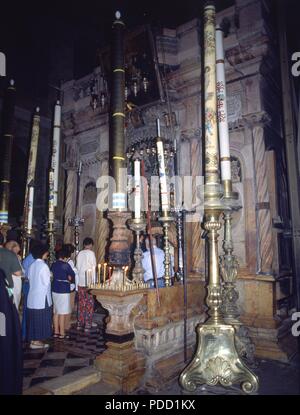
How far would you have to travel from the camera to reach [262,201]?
5.72 metres

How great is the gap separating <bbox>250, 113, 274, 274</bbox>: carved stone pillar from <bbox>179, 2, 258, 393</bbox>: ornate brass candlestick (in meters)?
2.32

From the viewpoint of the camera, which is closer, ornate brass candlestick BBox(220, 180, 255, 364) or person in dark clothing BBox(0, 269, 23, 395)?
person in dark clothing BBox(0, 269, 23, 395)

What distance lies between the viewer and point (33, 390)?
3283mm

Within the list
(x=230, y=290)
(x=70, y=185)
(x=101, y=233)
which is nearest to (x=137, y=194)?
(x=230, y=290)

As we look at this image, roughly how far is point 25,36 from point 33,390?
39.3ft

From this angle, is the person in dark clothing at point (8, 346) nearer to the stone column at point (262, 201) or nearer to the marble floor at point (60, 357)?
the marble floor at point (60, 357)

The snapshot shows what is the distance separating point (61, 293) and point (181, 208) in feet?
9.68

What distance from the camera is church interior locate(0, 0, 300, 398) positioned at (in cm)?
371

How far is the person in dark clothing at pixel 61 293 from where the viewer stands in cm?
587

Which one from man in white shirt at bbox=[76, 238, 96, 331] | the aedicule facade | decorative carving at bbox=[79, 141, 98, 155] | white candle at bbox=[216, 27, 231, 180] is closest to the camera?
white candle at bbox=[216, 27, 231, 180]

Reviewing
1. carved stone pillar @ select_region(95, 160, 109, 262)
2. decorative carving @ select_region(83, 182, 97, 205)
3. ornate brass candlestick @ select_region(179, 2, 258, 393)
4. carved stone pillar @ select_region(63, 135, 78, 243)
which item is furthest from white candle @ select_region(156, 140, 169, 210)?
carved stone pillar @ select_region(63, 135, 78, 243)

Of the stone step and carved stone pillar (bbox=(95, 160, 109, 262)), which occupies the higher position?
carved stone pillar (bbox=(95, 160, 109, 262))

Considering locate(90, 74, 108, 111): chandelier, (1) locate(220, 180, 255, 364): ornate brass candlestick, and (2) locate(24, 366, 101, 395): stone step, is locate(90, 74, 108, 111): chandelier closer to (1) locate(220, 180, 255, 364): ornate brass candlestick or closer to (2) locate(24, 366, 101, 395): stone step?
(1) locate(220, 180, 255, 364): ornate brass candlestick
